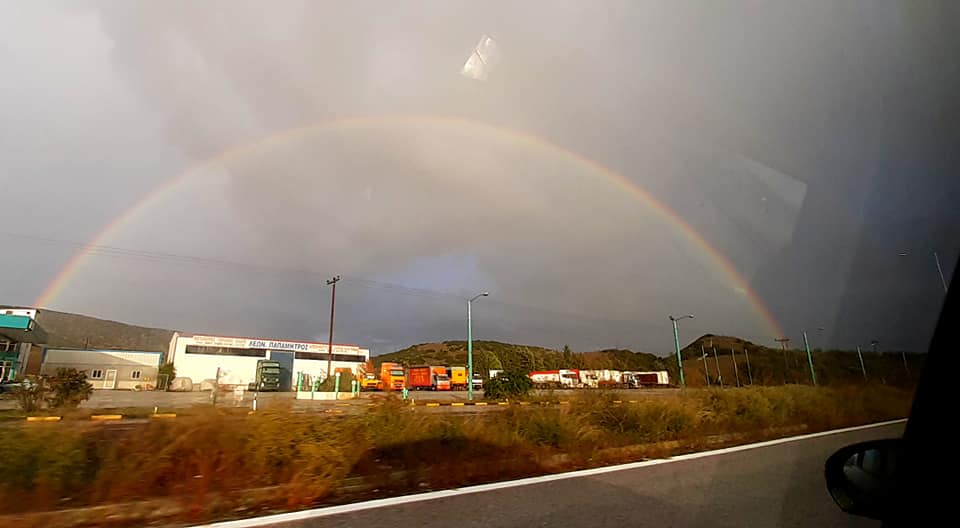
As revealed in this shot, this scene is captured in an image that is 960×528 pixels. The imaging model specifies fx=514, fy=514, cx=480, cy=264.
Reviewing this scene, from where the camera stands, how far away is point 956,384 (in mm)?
1699

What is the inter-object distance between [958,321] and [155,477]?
7858 millimetres

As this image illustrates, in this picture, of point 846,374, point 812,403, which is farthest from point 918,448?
point 846,374

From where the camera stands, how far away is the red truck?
58.6m

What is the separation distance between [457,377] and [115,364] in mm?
36933

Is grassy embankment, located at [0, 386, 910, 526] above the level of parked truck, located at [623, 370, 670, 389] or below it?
below

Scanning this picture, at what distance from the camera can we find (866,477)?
2311 millimetres

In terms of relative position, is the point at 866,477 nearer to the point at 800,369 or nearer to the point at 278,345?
the point at 800,369

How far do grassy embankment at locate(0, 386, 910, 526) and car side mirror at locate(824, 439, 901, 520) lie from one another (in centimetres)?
203

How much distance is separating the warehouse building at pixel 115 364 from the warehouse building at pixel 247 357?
3203mm

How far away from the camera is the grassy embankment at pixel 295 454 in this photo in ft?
19.9

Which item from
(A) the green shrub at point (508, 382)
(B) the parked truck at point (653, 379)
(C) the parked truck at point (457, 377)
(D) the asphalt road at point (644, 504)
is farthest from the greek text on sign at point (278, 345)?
(D) the asphalt road at point (644, 504)

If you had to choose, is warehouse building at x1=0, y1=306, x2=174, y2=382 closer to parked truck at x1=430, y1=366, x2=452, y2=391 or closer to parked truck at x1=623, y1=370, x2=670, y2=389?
parked truck at x1=430, y1=366, x2=452, y2=391

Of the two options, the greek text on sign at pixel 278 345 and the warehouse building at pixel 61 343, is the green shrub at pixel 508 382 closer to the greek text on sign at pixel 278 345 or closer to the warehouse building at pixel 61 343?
the warehouse building at pixel 61 343

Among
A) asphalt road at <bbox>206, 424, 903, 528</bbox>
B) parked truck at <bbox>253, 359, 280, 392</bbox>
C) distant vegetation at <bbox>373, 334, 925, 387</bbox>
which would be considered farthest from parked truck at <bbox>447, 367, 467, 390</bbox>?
asphalt road at <bbox>206, 424, 903, 528</bbox>
